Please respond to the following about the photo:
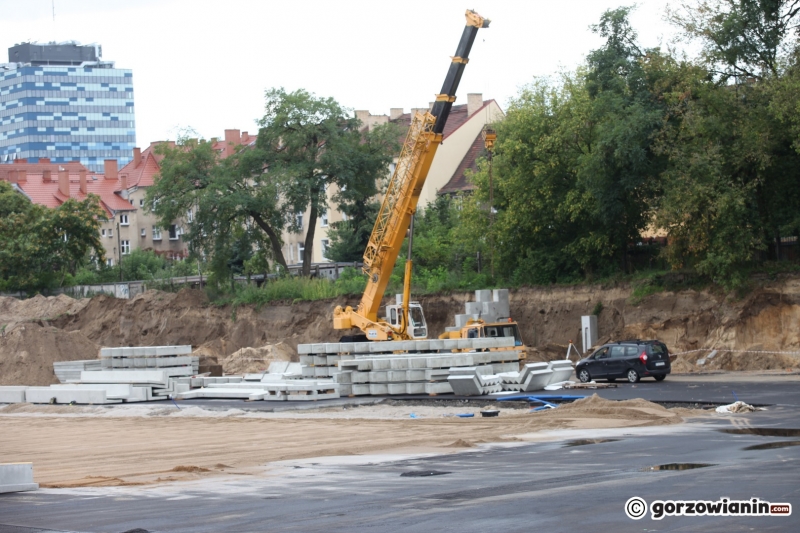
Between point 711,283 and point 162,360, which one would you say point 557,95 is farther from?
point 162,360

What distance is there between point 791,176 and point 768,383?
12541mm

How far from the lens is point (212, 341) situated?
5497 centimetres

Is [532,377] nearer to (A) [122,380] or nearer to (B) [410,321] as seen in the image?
(B) [410,321]

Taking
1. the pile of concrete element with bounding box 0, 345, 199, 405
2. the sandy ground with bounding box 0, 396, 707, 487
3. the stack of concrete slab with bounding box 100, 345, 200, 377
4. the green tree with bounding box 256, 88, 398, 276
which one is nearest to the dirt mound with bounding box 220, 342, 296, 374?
the pile of concrete element with bounding box 0, 345, 199, 405

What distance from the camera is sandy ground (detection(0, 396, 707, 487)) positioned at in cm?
1661

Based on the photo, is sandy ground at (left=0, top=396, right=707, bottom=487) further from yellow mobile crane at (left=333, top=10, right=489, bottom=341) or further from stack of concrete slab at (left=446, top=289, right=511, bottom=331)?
stack of concrete slab at (left=446, top=289, right=511, bottom=331)

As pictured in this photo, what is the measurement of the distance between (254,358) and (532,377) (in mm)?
21648

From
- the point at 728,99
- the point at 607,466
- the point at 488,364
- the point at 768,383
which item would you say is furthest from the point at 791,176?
the point at 607,466

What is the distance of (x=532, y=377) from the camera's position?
92.9 ft

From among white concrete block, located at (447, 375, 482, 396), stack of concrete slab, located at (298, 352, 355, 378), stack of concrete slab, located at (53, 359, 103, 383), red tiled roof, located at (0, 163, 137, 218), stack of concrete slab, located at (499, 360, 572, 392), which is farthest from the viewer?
red tiled roof, located at (0, 163, 137, 218)

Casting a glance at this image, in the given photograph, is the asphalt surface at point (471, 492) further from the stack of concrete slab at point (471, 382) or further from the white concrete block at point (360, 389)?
the white concrete block at point (360, 389)

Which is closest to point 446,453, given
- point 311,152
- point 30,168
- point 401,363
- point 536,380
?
point 536,380

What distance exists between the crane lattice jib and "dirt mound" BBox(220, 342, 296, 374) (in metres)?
9.70

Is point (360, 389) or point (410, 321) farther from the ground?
point (410, 321)
